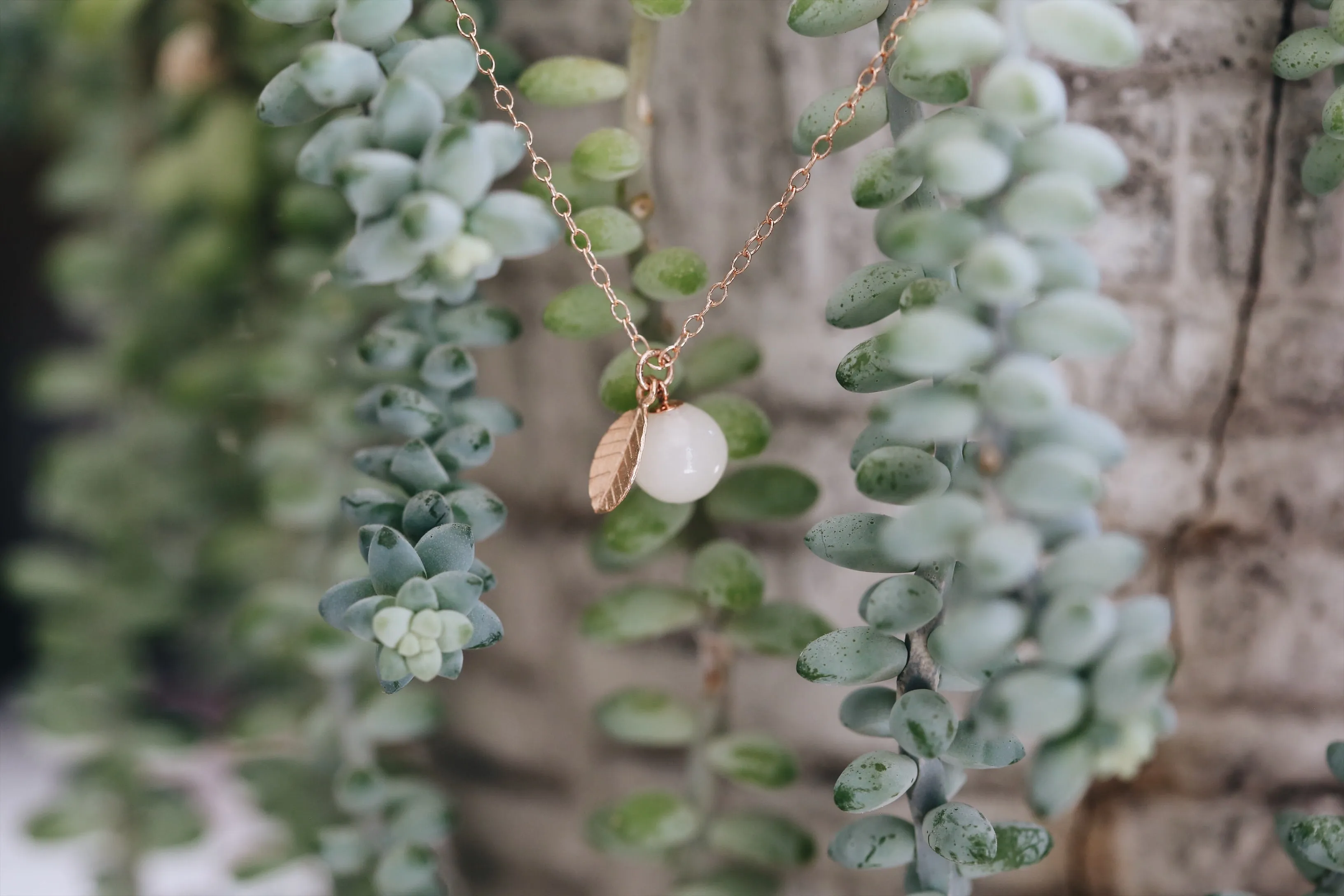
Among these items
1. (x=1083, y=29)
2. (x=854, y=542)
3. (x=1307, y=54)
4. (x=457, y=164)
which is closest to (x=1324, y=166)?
(x=1307, y=54)

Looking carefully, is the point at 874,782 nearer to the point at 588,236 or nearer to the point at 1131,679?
the point at 1131,679

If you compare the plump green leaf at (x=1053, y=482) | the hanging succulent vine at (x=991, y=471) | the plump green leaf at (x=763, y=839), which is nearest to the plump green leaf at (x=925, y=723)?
the hanging succulent vine at (x=991, y=471)

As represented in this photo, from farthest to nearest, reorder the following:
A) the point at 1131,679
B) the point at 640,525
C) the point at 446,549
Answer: the point at 640,525 < the point at 446,549 < the point at 1131,679

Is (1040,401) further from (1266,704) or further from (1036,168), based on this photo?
(1266,704)

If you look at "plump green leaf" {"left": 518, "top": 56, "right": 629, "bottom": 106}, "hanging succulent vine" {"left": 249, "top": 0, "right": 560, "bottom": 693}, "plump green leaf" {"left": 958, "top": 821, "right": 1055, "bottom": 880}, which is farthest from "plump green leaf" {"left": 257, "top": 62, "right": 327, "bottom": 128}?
"plump green leaf" {"left": 958, "top": 821, "right": 1055, "bottom": 880}

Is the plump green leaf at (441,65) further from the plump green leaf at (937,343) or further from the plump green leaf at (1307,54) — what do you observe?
the plump green leaf at (1307,54)

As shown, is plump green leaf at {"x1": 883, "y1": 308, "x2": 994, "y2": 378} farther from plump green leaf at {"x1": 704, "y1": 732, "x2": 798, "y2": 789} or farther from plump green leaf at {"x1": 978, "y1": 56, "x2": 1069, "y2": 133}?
plump green leaf at {"x1": 704, "y1": 732, "x2": 798, "y2": 789}
